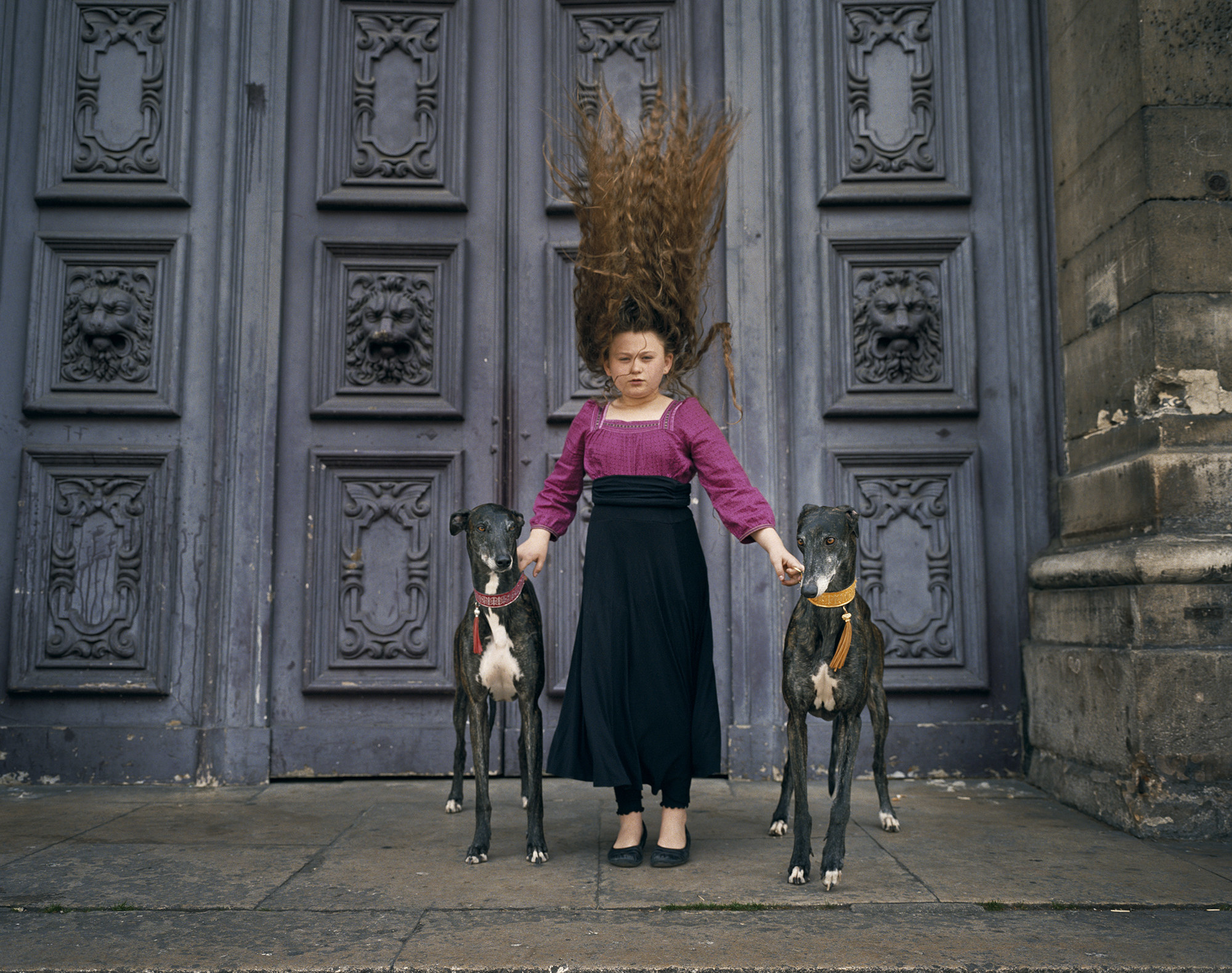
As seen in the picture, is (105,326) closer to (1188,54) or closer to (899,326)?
(899,326)

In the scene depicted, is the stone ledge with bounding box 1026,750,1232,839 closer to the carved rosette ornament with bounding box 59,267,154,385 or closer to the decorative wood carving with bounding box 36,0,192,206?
the carved rosette ornament with bounding box 59,267,154,385

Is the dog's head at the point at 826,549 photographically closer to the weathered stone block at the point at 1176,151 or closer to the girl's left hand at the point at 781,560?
the girl's left hand at the point at 781,560

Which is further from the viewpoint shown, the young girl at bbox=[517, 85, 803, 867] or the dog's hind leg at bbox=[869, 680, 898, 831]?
the dog's hind leg at bbox=[869, 680, 898, 831]

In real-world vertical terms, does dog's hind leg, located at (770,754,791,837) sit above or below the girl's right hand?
below

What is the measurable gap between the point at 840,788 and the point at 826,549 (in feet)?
2.41

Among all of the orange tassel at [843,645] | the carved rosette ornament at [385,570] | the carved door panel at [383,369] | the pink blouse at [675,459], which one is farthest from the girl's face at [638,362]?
the carved rosette ornament at [385,570]

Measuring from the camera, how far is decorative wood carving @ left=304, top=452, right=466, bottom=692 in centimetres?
477

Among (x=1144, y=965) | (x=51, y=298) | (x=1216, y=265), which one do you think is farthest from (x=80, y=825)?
(x=1216, y=265)

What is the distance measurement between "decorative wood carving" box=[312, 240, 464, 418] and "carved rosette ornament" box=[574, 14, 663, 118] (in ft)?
3.89

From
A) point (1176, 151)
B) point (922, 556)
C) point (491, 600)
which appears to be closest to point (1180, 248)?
point (1176, 151)

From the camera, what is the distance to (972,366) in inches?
191

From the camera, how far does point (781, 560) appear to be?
2951 millimetres

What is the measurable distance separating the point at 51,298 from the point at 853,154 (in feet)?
14.1

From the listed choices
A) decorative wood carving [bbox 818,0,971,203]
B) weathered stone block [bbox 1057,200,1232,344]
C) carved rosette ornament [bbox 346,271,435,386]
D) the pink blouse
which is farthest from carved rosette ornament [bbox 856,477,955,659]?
carved rosette ornament [bbox 346,271,435,386]
